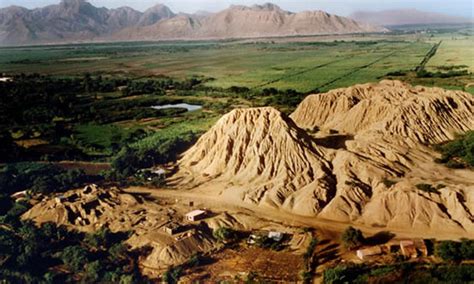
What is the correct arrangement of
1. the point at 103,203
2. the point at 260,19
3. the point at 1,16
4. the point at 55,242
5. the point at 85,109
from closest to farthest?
the point at 55,242
the point at 103,203
the point at 85,109
the point at 1,16
the point at 260,19

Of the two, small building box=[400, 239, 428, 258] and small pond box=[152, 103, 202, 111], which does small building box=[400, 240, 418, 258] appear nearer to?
small building box=[400, 239, 428, 258]

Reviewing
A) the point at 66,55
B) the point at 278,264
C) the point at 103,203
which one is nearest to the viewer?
the point at 278,264

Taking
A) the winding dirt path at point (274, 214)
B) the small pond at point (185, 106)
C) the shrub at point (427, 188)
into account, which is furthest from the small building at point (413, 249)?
the small pond at point (185, 106)

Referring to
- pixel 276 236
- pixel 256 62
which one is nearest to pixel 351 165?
pixel 276 236

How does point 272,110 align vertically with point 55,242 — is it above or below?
above

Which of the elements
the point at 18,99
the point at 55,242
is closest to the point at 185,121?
the point at 18,99

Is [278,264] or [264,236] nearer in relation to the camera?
[278,264]

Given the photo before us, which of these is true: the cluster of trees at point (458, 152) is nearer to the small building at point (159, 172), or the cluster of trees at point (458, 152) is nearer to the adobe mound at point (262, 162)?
the adobe mound at point (262, 162)

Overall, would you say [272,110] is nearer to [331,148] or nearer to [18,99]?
[331,148]

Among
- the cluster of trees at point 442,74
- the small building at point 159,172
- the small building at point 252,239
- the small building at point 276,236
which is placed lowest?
the small building at point 252,239
